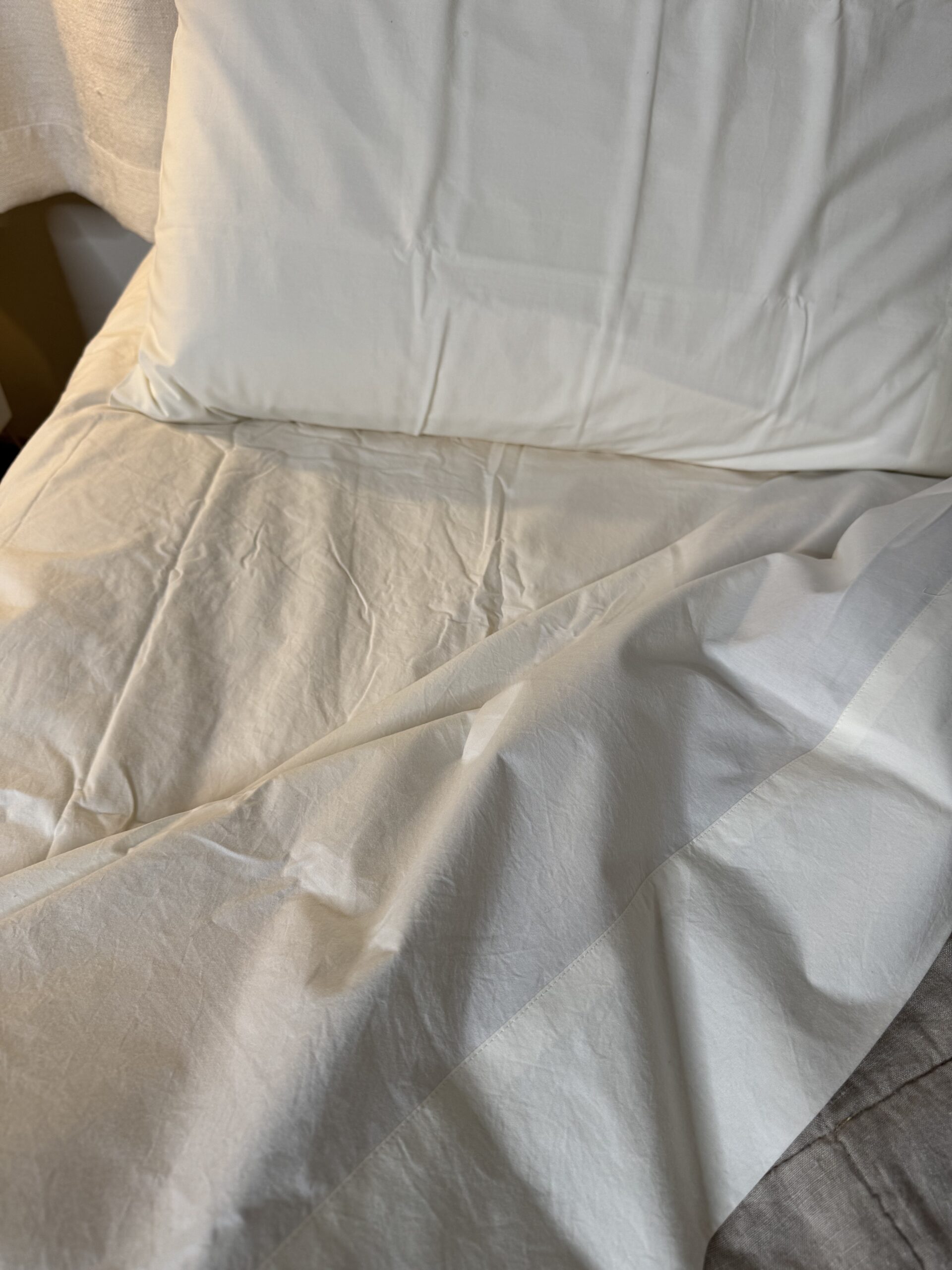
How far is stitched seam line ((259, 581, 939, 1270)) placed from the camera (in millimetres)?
380

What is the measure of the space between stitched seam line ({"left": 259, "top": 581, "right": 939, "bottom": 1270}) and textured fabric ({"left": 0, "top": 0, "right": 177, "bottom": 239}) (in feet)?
2.99

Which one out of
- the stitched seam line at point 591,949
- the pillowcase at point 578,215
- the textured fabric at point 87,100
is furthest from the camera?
the textured fabric at point 87,100

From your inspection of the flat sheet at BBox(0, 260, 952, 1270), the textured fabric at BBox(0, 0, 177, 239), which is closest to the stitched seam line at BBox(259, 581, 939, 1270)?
the flat sheet at BBox(0, 260, 952, 1270)

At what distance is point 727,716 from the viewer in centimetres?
56

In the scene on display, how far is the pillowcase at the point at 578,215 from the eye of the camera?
0.67m

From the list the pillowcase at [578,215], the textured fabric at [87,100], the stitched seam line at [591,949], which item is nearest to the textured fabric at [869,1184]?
the stitched seam line at [591,949]

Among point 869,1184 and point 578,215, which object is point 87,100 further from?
point 869,1184

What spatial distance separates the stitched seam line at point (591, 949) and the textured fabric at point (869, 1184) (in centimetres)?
13

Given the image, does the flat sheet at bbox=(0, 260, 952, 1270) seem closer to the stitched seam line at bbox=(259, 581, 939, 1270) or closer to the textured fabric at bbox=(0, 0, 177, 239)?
the stitched seam line at bbox=(259, 581, 939, 1270)

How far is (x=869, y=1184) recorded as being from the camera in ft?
1.36

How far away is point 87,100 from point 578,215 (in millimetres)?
638

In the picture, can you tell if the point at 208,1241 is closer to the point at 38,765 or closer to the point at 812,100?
the point at 38,765

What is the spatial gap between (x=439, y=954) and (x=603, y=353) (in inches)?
19.3

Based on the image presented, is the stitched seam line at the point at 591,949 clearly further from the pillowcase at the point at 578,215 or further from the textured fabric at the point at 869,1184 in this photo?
the pillowcase at the point at 578,215
